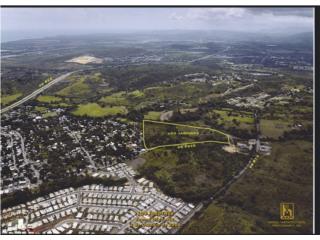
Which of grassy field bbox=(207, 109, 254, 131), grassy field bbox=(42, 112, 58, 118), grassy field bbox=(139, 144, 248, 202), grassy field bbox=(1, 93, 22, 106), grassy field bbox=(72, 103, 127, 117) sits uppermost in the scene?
grassy field bbox=(1, 93, 22, 106)

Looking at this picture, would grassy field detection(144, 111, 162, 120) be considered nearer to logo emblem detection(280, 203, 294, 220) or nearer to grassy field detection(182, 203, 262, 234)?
grassy field detection(182, 203, 262, 234)

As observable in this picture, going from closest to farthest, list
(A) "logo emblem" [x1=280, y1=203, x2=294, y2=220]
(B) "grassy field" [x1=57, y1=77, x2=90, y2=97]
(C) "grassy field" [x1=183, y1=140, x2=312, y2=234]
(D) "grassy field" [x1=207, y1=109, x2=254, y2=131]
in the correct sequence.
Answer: (A) "logo emblem" [x1=280, y1=203, x2=294, y2=220] → (C) "grassy field" [x1=183, y1=140, x2=312, y2=234] → (D) "grassy field" [x1=207, y1=109, x2=254, y2=131] → (B) "grassy field" [x1=57, y1=77, x2=90, y2=97]

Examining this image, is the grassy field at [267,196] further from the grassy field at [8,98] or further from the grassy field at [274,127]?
the grassy field at [8,98]

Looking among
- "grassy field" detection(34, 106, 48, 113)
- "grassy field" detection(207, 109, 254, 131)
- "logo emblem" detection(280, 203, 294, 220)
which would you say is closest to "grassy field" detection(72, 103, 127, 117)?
"grassy field" detection(34, 106, 48, 113)

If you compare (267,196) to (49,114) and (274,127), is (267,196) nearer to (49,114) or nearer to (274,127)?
(274,127)

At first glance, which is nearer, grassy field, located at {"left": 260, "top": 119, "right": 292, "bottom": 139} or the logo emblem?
the logo emblem

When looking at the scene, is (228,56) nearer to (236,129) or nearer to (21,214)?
(236,129)
